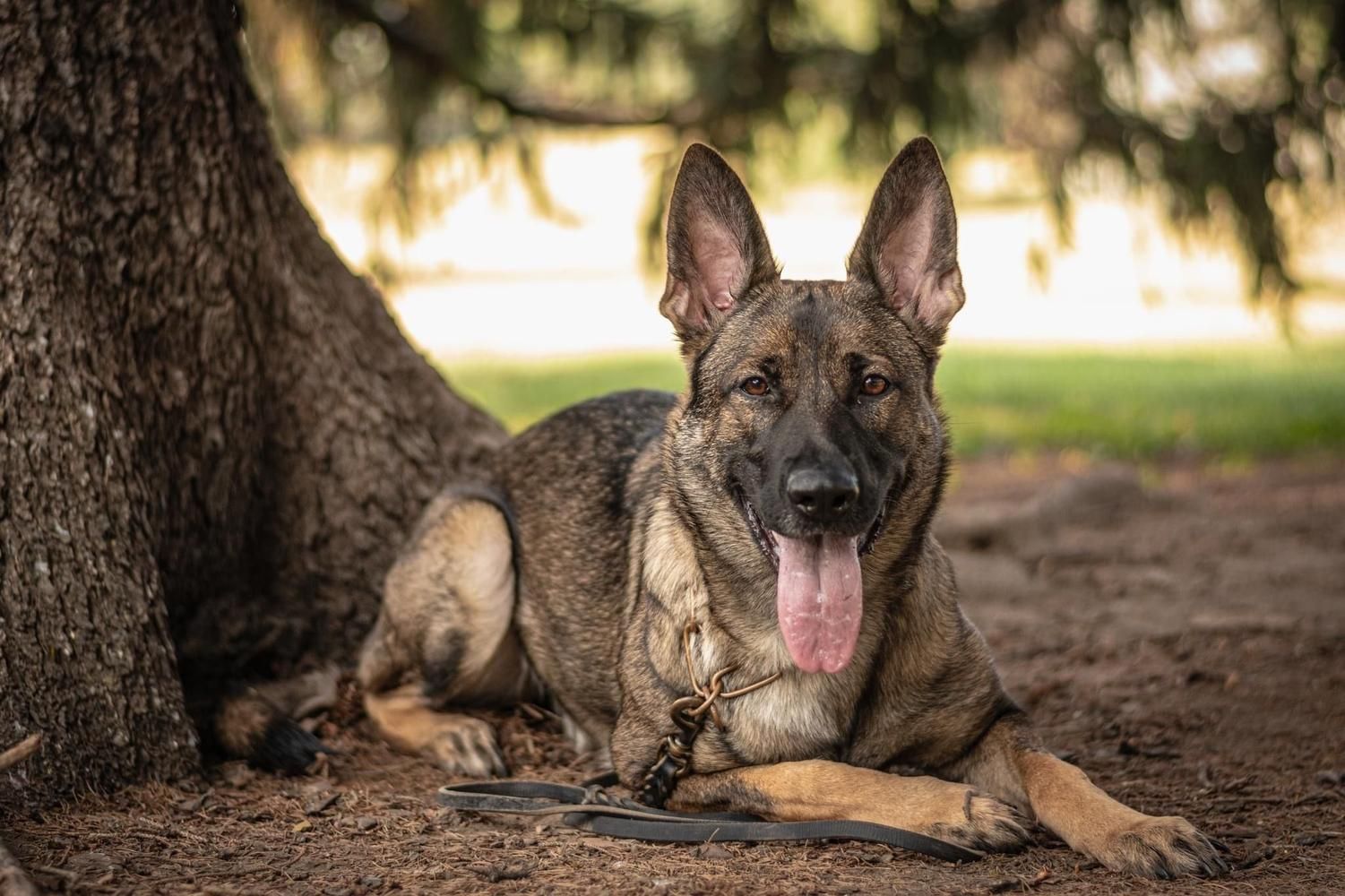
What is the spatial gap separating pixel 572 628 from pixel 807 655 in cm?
147

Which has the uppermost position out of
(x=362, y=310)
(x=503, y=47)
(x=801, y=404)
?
(x=503, y=47)

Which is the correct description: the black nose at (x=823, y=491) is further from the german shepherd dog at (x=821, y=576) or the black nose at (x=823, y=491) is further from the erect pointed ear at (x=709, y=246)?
the erect pointed ear at (x=709, y=246)

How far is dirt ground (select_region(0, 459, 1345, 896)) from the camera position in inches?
152

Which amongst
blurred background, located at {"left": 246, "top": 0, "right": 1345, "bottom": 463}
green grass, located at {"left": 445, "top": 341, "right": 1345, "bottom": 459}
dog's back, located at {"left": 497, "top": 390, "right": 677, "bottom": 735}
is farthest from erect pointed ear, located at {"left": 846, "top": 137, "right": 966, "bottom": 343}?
green grass, located at {"left": 445, "top": 341, "right": 1345, "bottom": 459}

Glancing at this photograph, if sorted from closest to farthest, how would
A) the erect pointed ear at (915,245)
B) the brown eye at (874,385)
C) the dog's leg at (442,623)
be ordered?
the brown eye at (874,385) < the erect pointed ear at (915,245) < the dog's leg at (442,623)

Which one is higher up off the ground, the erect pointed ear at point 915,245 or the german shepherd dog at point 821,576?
the erect pointed ear at point 915,245

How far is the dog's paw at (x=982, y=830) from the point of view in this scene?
401cm

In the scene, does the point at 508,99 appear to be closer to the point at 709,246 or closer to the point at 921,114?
the point at 921,114

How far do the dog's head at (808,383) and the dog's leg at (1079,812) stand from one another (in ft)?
2.41

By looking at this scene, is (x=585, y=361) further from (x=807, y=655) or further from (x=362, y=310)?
(x=807, y=655)

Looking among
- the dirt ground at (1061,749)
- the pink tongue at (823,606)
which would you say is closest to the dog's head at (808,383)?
the pink tongue at (823,606)

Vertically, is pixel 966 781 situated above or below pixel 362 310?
below

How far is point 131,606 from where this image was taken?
4.61m

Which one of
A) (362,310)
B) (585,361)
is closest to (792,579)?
(362,310)
